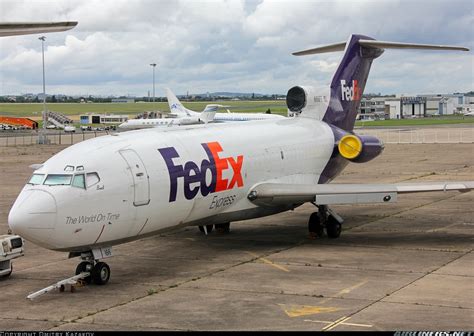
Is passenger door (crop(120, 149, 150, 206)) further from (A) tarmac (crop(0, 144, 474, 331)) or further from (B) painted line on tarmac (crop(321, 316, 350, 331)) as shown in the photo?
(B) painted line on tarmac (crop(321, 316, 350, 331))

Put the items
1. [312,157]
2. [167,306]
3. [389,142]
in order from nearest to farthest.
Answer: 1. [167,306]
2. [312,157]
3. [389,142]

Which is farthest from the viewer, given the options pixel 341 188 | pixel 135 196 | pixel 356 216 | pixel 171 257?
pixel 356 216

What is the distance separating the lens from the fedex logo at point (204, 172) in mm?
21094

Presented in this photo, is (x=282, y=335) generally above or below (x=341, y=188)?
below

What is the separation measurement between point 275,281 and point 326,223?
24.0 ft

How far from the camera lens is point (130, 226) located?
19547mm

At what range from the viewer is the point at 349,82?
31422 millimetres

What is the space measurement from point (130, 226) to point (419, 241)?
10219 mm

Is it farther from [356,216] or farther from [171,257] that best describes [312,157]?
[171,257]

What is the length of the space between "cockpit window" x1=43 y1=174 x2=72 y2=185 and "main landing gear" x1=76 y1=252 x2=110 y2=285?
6.33 ft

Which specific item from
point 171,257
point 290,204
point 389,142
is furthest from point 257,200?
point 389,142

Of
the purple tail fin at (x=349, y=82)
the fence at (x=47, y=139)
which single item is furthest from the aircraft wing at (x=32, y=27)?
the fence at (x=47, y=139)

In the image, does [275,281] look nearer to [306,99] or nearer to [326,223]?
[326,223]

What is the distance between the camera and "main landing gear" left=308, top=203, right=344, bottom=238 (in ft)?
85.8
